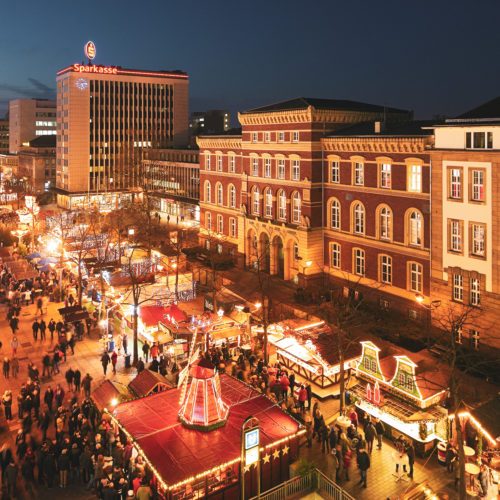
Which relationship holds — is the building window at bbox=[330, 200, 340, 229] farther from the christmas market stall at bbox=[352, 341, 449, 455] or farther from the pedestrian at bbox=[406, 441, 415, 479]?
the pedestrian at bbox=[406, 441, 415, 479]

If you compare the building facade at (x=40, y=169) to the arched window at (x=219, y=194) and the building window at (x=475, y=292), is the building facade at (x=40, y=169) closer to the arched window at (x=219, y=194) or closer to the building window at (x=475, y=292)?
the arched window at (x=219, y=194)

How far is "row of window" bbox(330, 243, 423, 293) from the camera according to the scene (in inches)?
1505

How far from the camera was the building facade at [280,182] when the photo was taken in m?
46.0

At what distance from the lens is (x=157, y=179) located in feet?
319

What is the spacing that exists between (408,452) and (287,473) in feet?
16.1

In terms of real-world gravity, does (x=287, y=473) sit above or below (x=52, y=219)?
below

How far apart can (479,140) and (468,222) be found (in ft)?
16.2

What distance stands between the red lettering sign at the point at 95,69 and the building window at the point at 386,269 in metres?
90.5

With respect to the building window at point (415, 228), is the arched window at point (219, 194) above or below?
above

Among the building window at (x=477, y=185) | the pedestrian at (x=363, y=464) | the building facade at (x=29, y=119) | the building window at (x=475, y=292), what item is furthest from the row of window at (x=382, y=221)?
the building facade at (x=29, y=119)

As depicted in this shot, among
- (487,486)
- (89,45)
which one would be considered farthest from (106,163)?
(487,486)

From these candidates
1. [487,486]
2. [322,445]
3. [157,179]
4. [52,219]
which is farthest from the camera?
[157,179]

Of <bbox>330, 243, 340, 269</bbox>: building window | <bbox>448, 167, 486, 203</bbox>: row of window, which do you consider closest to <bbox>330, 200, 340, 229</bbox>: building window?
<bbox>330, 243, 340, 269</bbox>: building window

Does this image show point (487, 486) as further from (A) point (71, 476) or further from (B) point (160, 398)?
(A) point (71, 476)
